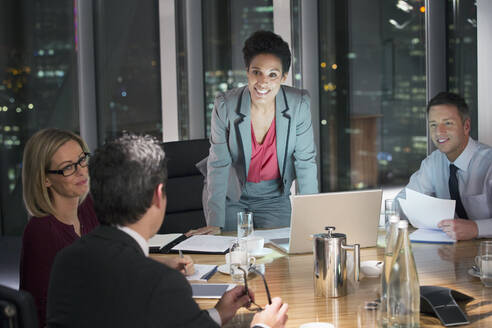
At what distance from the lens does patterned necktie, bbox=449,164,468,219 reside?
2789 mm

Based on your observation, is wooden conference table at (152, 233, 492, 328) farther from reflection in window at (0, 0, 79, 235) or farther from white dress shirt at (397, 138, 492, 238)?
reflection in window at (0, 0, 79, 235)

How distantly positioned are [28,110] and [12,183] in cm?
66

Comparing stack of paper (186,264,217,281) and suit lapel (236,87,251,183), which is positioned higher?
suit lapel (236,87,251,183)

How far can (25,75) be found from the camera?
5074 mm

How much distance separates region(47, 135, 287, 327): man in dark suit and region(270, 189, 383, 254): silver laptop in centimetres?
71

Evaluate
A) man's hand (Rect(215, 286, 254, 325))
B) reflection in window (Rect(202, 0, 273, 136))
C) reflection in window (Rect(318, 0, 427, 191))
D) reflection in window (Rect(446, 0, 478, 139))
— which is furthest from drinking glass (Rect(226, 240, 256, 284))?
reflection in window (Rect(202, 0, 273, 136))

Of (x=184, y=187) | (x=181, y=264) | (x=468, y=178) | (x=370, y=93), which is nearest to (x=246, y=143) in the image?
(x=184, y=187)

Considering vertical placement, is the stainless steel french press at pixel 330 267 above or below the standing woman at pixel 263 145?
below

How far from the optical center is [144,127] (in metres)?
5.37

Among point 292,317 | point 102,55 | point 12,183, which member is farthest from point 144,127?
point 292,317

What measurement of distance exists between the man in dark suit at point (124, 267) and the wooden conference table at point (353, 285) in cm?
20

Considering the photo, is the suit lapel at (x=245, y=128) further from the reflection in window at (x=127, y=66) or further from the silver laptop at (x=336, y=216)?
the reflection in window at (x=127, y=66)

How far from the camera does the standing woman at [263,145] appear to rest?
305cm

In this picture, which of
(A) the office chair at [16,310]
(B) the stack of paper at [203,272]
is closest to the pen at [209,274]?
(B) the stack of paper at [203,272]
